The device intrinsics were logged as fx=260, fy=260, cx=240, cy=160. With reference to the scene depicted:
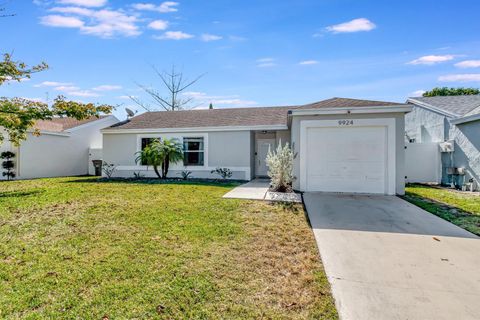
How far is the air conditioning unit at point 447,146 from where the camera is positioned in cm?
1191

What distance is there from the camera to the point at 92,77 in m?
17.3

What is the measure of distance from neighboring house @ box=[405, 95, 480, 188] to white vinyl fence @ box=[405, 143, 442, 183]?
0.58 ft

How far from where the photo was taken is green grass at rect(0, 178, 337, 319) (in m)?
2.66

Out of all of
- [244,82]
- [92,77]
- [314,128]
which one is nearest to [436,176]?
[314,128]

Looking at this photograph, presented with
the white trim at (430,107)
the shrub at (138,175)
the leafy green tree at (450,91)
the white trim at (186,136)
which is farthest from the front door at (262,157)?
the leafy green tree at (450,91)

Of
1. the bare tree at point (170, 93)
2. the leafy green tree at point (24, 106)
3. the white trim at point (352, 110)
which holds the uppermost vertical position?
the bare tree at point (170, 93)

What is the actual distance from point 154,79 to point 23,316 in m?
31.9

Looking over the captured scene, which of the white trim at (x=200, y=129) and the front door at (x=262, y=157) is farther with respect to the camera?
the front door at (x=262, y=157)

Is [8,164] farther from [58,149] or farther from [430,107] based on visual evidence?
[430,107]

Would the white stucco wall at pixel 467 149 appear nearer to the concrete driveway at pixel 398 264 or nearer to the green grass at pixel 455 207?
the green grass at pixel 455 207

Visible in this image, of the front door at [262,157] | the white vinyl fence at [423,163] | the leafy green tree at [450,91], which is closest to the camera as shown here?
the white vinyl fence at [423,163]

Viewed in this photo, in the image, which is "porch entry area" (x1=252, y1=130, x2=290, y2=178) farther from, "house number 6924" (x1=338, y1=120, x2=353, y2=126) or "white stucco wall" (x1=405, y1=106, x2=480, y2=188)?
"white stucco wall" (x1=405, y1=106, x2=480, y2=188)

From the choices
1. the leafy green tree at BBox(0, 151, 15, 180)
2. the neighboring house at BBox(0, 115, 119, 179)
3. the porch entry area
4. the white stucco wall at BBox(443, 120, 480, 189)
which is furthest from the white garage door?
the leafy green tree at BBox(0, 151, 15, 180)

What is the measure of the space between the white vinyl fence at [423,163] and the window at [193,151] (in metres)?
10.8
